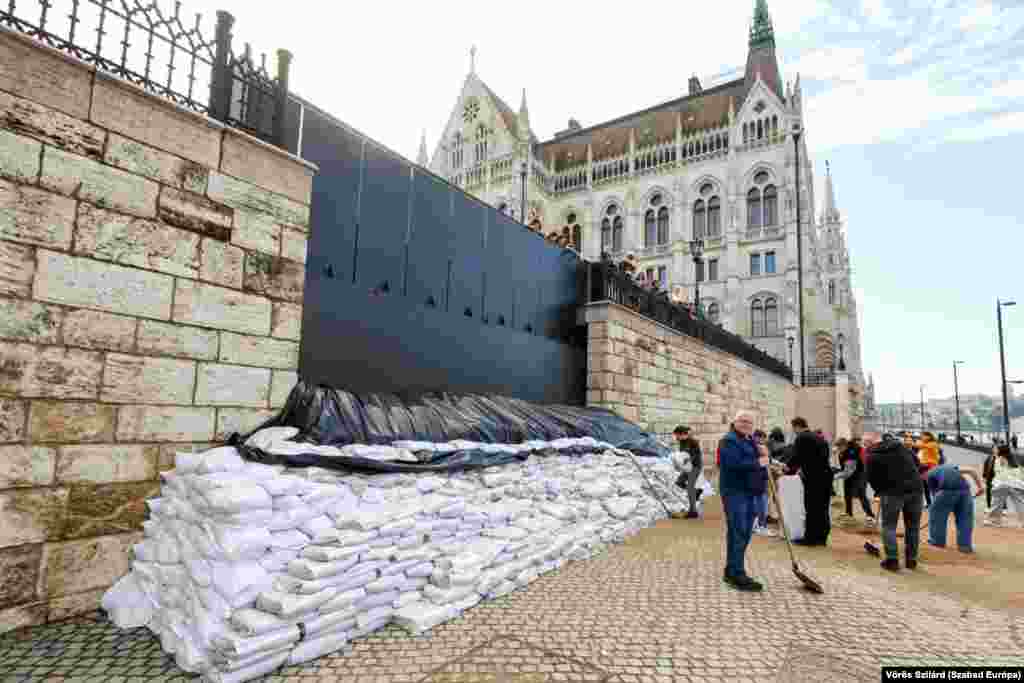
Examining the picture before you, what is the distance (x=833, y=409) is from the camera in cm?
2872

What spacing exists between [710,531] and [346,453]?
541 cm

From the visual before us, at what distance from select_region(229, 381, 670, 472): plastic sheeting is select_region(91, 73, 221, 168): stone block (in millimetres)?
2267

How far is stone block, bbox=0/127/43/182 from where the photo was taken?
3291 mm

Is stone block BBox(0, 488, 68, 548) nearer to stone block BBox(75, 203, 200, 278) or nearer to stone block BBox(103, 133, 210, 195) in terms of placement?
stone block BBox(75, 203, 200, 278)

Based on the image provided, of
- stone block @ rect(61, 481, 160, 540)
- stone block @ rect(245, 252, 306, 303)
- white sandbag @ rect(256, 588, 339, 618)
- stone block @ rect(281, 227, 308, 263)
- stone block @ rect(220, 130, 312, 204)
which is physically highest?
stone block @ rect(220, 130, 312, 204)

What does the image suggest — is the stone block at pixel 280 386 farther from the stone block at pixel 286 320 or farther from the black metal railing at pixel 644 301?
the black metal railing at pixel 644 301

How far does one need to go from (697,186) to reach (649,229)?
5.28 metres

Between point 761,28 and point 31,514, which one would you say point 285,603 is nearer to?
point 31,514

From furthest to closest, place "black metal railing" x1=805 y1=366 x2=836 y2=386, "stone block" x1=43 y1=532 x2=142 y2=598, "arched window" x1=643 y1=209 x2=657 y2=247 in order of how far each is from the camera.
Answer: "arched window" x1=643 y1=209 x2=657 y2=247 → "black metal railing" x1=805 y1=366 x2=836 y2=386 → "stone block" x1=43 y1=532 x2=142 y2=598

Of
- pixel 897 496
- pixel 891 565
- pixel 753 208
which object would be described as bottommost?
pixel 891 565

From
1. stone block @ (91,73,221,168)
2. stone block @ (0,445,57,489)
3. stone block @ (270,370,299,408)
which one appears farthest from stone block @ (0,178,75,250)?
stone block @ (270,370,299,408)

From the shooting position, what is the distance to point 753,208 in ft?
133

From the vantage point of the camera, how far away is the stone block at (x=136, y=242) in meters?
3.61

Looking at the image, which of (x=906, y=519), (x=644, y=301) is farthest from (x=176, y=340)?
(x=644, y=301)
